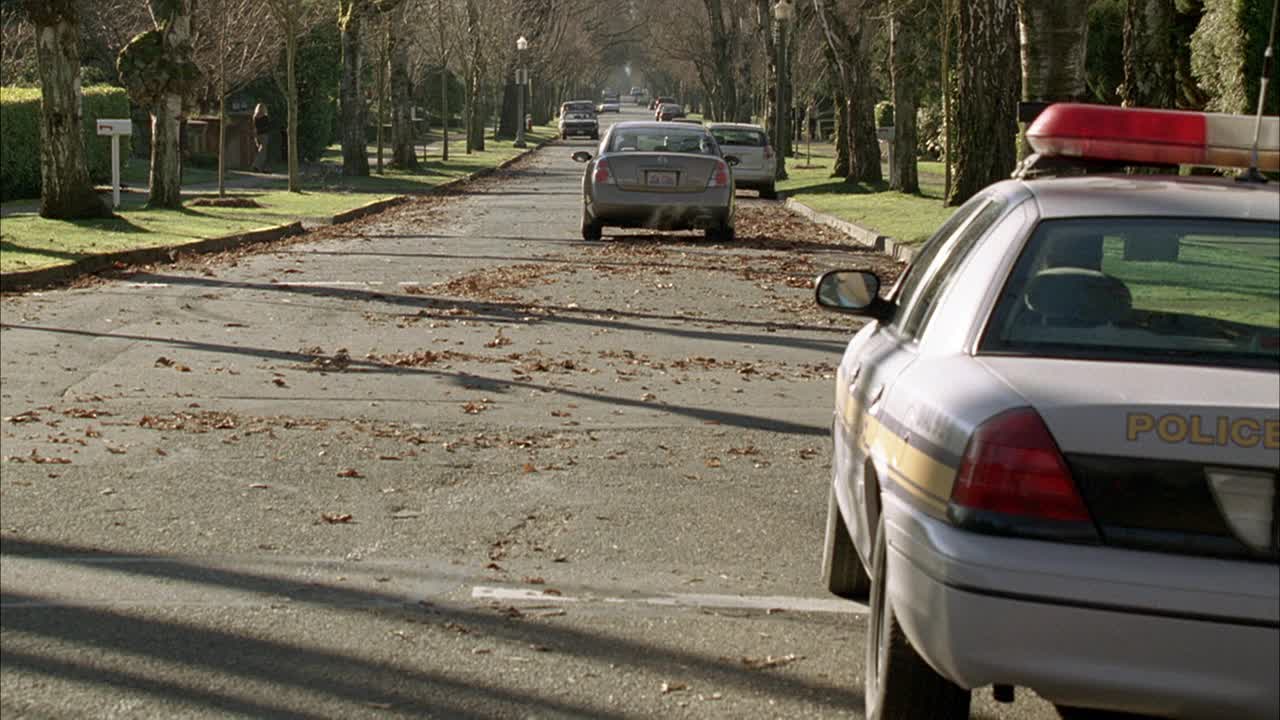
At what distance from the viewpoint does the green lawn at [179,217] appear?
63.3 ft

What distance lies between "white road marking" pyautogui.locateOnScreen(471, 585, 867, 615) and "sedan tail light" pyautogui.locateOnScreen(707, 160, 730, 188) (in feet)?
57.3

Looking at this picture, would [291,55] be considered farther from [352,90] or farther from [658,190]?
[658,190]

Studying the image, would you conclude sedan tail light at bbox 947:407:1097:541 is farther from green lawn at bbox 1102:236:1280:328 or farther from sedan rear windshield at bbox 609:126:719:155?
sedan rear windshield at bbox 609:126:719:155

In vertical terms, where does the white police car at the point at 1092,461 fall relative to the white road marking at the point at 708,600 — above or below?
above

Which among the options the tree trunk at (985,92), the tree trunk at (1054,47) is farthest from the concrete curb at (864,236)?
Answer: the tree trunk at (1054,47)

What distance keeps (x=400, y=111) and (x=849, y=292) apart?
42.5 meters

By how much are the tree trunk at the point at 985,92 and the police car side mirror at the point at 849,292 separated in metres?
20.4

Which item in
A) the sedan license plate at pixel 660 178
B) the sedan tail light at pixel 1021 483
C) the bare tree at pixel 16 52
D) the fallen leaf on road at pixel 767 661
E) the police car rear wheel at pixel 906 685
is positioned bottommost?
the fallen leaf on road at pixel 767 661

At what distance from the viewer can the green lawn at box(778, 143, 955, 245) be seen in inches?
1035

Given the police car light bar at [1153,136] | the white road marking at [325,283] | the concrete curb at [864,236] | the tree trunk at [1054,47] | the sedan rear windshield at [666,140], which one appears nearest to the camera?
the police car light bar at [1153,136]

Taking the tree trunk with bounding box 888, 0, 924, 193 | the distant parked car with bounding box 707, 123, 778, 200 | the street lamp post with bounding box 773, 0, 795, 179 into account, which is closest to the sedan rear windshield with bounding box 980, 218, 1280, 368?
the tree trunk with bounding box 888, 0, 924, 193

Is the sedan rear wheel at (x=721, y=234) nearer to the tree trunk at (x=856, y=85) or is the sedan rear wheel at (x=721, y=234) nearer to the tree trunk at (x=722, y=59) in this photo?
the tree trunk at (x=856, y=85)

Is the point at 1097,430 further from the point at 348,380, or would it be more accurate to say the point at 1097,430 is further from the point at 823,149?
the point at 823,149

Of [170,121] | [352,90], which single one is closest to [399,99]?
[352,90]
